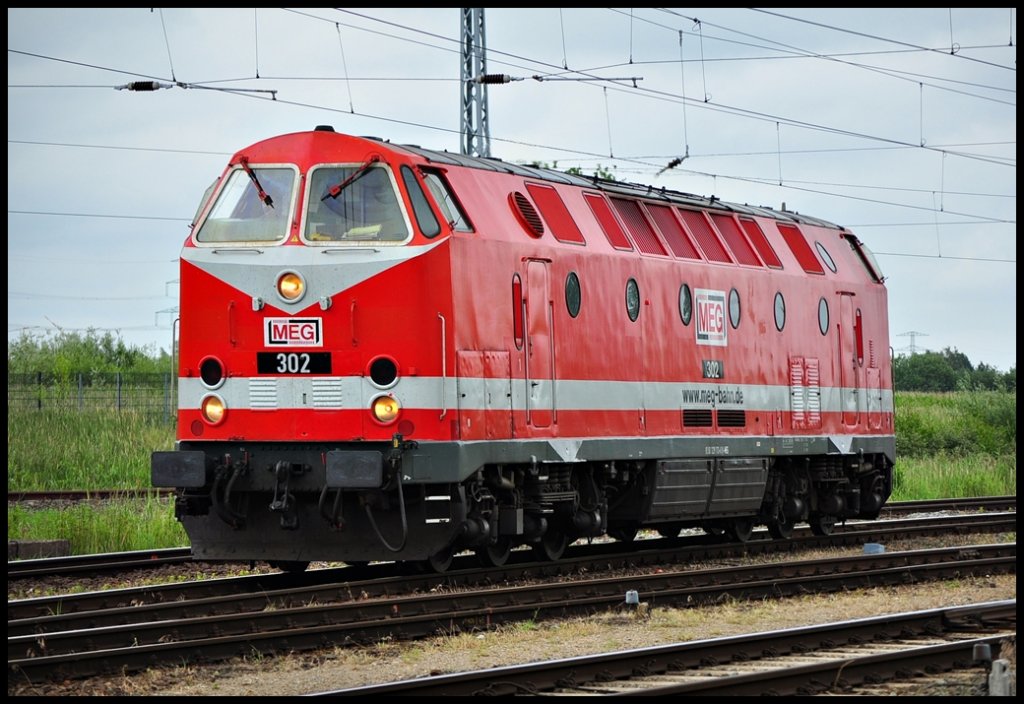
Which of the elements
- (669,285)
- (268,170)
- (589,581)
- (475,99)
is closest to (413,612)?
(589,581)

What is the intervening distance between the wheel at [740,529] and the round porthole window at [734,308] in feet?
8.89

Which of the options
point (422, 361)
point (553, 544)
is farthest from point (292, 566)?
point (422, 361)

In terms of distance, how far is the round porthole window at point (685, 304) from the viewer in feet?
56.8

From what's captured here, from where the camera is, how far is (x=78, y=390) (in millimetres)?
29172

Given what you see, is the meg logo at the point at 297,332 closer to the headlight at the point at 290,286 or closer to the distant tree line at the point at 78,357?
the headlight at the point at 290,286

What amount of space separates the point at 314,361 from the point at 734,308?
262 inches

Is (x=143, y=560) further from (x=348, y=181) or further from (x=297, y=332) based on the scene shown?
(x=348, y=181)

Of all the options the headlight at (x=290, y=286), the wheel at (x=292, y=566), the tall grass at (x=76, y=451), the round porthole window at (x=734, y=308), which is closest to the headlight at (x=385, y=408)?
the headlight at (x=290, y=286)

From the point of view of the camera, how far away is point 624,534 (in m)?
18.7

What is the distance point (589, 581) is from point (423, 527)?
166 cm

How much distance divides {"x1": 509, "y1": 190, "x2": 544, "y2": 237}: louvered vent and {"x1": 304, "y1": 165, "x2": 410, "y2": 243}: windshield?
5.75 feet

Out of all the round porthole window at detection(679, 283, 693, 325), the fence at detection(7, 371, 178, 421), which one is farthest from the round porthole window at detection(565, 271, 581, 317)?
the fence at detection(7, 371, 178, 421)

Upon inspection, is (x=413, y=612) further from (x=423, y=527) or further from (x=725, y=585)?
(x=725, y=585)

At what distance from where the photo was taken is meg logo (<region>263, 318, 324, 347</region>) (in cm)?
1345
